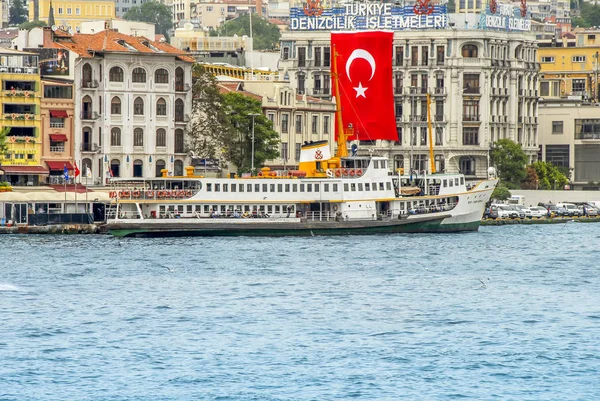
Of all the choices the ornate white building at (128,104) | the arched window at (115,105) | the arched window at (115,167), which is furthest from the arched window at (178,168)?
the arched window at (115,105)

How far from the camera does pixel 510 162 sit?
148 m

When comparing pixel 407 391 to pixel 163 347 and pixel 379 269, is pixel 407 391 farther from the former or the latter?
pixel 379 269

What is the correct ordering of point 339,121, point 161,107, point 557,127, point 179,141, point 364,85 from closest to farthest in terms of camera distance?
point 339,121 → point 364,85 → point 161,107 → point 179,141 → point 557,127

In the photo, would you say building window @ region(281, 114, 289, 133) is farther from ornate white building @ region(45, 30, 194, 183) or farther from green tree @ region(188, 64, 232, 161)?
ornate white building @ region(45, 30, 194, 183)

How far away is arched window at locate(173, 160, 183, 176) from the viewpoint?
4934 inches

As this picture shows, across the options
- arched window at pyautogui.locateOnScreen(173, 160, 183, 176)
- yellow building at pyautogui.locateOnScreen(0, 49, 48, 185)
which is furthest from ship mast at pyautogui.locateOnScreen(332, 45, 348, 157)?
yellow building at pyautogui.locateOnScreen(0, 49, 48, 185)

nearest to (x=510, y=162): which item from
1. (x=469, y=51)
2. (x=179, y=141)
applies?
(x=469, y=51)

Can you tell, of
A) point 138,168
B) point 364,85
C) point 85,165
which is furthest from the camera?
point 138,168

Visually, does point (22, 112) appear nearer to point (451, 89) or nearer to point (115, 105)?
point (115, 105)

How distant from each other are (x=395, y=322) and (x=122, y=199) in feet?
141

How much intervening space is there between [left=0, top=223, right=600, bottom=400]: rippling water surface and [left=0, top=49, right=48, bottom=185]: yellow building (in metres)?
24.8

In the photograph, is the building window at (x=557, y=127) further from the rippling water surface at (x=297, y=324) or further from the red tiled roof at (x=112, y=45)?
the rippling water surface at (x=297, y=324)

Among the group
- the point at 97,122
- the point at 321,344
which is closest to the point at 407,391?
the point at 321,344

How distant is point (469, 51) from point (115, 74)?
40.5 meters
